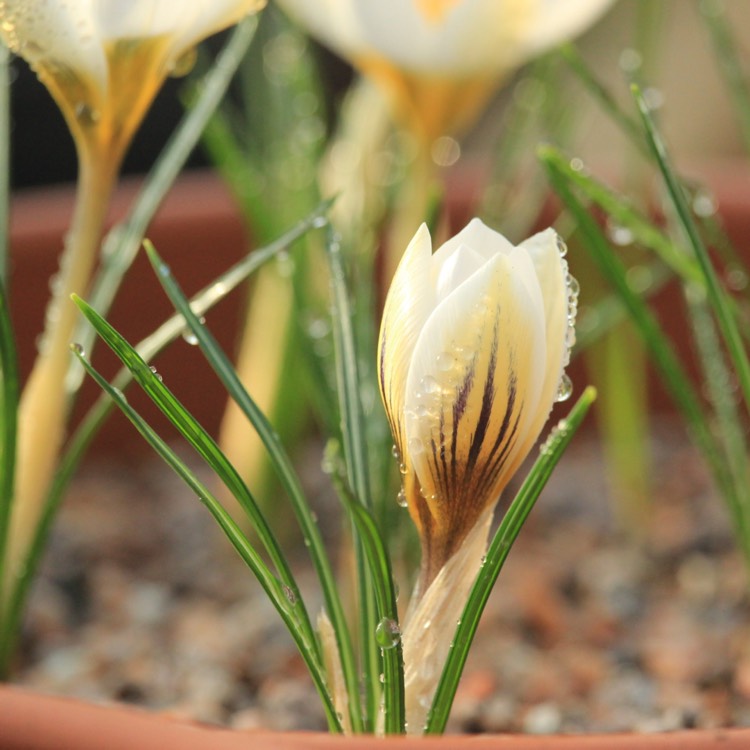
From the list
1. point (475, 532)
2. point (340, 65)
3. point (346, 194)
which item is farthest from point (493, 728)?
point (340, 65)

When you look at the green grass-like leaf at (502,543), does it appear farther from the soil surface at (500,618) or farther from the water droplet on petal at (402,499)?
the soil surface at (500,618)

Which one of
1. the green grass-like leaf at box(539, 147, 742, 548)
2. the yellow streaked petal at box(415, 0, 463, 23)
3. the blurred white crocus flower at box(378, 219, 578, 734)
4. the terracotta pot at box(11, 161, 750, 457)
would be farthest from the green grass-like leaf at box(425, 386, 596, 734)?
the terracotta pot at box(11, 161, 750, 457)

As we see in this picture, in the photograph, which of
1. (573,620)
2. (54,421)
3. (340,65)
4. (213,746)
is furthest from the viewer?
(340,65)

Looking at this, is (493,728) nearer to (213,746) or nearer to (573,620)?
(573,620)

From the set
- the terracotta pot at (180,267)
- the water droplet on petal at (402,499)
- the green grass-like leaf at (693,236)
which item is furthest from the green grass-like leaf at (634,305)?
the terracotta pot at (180,267)

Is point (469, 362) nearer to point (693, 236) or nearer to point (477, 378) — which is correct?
point (477, 378)

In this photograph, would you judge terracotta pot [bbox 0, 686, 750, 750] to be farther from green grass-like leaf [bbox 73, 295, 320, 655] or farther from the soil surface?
the soil surface
